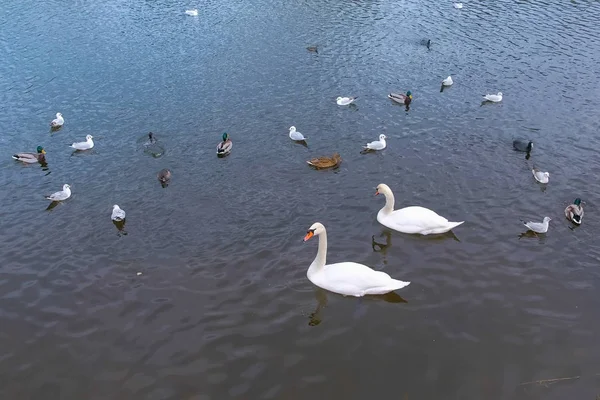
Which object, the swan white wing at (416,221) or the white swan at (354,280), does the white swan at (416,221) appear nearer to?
the swan white wing at (416,221)

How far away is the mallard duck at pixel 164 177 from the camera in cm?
1802

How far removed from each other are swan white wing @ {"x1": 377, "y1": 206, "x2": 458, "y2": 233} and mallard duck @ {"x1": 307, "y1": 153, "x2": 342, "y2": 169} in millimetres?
4438

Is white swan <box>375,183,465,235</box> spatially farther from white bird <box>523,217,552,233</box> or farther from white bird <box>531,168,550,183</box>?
white bird <box>531,168,550,183</box>

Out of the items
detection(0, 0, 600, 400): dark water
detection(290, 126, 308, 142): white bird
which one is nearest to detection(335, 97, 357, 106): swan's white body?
detection(0, 0, 600, 400): dark water

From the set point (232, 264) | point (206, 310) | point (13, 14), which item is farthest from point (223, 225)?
point (13, 14)

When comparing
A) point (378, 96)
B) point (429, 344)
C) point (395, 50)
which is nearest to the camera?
point (429, 344)

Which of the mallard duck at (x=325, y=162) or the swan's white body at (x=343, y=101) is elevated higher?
the swan's white body at (x=343, y=101)

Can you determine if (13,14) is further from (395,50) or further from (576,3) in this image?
(576,3)

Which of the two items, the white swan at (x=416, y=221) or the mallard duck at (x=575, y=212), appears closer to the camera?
the white swan at (x=416, y=221)

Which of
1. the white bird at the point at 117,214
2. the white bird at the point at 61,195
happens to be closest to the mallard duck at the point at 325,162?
the white bird at the point at 117,214

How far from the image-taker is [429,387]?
34.1ft

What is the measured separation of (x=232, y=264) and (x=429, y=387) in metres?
6.52

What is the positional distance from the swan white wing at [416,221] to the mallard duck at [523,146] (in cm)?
692

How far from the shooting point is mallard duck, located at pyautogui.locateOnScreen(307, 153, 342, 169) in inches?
742
